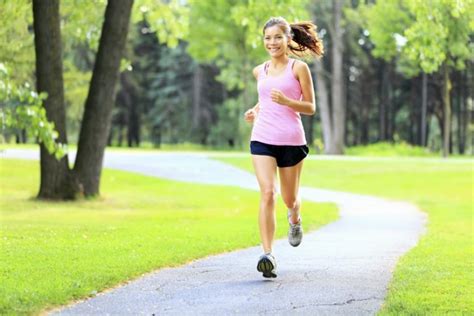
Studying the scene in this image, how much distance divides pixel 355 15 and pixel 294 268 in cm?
4331

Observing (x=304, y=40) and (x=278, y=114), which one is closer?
(x=278, y=114)

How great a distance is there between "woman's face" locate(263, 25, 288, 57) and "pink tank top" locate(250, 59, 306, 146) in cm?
16

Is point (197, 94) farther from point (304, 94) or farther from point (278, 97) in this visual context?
point (278, 97)

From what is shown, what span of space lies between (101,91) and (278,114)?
1243 cm

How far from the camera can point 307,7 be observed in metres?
50.9

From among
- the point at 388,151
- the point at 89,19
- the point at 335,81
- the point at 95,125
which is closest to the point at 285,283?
the point at 95,125

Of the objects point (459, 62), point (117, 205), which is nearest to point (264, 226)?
point (117, 205)

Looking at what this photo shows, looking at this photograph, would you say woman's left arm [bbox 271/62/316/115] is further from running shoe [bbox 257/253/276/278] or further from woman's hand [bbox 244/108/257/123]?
running shoe [bbox 257/253/276/278]

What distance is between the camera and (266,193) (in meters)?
8.02

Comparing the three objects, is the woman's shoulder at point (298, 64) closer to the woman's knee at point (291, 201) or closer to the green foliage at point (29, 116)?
the woman's knee at point (291, 201)

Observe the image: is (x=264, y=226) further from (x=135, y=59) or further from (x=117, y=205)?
(x=135, y=59)

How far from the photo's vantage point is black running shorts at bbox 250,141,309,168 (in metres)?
8.07

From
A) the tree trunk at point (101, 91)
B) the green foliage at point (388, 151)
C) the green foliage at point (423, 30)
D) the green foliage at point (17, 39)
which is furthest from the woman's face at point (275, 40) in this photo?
the green foliage at point (388, 151)

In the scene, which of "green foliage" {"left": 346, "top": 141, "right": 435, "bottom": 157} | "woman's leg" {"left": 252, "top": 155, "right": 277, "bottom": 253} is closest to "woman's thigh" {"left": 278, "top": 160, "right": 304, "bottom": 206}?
"woman's leg" {"left": 252, "top": 155, "right": 277, "bottom": 253}
